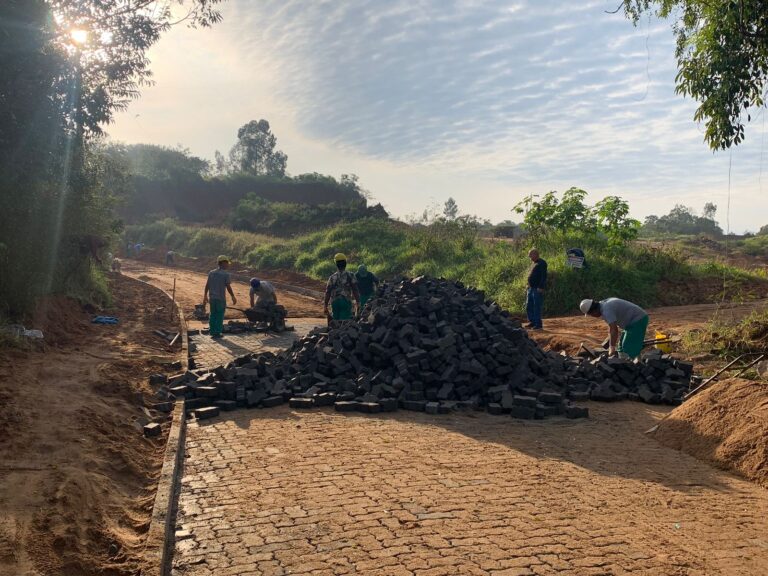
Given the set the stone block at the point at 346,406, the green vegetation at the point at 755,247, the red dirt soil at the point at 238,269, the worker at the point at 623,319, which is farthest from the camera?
the green vegetation at the point at 755,247

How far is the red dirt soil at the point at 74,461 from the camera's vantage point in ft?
12.7

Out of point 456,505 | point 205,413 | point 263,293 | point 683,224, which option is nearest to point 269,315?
point 263,293

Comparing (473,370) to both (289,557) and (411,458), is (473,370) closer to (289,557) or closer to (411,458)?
(411,458)

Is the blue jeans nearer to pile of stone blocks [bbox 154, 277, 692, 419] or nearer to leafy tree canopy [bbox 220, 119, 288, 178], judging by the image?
pile of stone blocks [bbox 154, 277, 692, 419]

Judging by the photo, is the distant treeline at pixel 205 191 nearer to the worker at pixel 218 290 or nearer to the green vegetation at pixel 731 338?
the worker at pixel 218 290

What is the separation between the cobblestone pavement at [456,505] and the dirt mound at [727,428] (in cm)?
21

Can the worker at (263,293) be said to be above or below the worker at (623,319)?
below

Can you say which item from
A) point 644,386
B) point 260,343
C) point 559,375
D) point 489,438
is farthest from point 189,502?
point 260,343

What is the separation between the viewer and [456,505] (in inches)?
186

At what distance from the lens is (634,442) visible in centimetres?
668

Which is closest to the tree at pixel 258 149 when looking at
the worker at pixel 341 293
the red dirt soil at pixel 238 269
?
the red dirt soil at pixel 238 269

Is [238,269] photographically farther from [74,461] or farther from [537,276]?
[74,461]

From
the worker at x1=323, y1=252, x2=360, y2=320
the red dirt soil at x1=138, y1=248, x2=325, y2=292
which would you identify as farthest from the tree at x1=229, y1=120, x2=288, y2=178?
the worker at x1=323, y1=252, x2=360, y2=320

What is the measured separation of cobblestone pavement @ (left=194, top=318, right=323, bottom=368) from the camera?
11.5m
